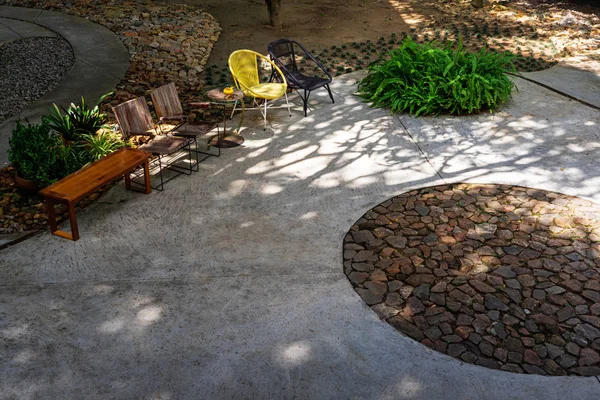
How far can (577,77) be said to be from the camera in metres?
9.55

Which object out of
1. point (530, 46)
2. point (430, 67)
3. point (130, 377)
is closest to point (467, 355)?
point (130, 377)

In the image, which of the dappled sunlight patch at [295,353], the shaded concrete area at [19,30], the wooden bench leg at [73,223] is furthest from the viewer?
the shaded concrete area at [19,30]

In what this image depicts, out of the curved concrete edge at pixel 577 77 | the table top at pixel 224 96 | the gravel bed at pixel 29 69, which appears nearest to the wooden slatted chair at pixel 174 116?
the table top at pixel 224 96

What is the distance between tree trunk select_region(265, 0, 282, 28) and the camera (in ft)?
38.8

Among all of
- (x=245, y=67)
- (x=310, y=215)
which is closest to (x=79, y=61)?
(x=245, y=67)

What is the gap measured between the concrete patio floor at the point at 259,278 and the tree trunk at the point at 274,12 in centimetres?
470

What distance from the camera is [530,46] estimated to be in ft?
37.0

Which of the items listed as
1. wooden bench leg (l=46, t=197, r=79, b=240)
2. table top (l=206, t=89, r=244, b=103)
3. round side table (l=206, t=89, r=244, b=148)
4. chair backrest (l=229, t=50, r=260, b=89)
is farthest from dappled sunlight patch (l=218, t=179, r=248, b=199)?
chair backrest (l=229, t=50, r=260, b=89)

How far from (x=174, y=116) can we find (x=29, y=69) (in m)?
3.46

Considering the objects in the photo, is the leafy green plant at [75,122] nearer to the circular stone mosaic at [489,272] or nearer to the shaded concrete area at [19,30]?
the circular stone mosaic at [489,272]

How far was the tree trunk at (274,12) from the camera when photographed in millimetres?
11836

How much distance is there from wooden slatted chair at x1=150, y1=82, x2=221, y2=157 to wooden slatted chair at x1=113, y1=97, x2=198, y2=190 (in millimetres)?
124

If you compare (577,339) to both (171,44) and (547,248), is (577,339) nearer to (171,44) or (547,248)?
(547,248)

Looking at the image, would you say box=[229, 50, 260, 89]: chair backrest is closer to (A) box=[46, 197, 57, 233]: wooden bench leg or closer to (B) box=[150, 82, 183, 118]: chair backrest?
(B) box=[150, 82, 183, 118]: chair backrest
